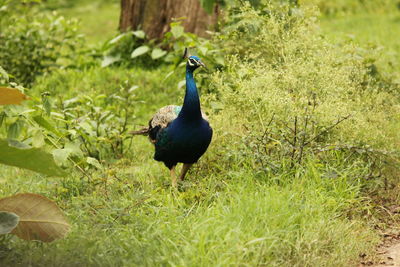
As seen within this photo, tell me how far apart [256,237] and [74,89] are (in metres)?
4.31

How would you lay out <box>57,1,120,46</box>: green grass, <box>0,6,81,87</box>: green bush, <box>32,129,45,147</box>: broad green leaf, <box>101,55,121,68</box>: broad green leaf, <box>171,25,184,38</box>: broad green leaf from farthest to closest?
<box>57,1,120,46</box>: green grass < <box>101,55,121,68</box>: broad green leaf < <box>0,6,81,87</box>: green bush < <box>171,25,184,38</box>: broad green leaf < <box>32,129,45,147</box>: broad green leaf

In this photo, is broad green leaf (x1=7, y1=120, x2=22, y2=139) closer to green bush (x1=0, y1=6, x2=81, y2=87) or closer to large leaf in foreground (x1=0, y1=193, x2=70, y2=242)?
large leaf in foreground (x1=0, y1=193, x2=70, y2=242)

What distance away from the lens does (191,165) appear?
522 centimetres

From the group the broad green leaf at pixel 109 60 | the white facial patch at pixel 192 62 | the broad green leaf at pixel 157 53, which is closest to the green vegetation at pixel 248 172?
the white facial patch at pixel 192 62

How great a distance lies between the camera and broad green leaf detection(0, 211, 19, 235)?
3.36 meters

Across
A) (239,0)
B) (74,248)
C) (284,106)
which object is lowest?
(74,248)

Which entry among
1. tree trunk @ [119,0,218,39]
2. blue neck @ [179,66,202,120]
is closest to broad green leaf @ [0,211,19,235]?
blue neck @ [179,66,202,120]

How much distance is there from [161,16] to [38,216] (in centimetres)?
511

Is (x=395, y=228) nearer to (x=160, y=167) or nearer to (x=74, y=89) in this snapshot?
(x=160, y=167)

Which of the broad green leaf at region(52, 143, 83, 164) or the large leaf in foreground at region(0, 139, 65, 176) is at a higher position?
the large leaf in foreground at region(0, 139, 65, 176)

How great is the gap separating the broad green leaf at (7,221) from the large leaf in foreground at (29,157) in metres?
0.28

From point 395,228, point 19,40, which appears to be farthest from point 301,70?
point 19,40

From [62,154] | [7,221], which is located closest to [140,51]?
[62,154]

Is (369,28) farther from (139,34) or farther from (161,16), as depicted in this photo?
(139,34)
